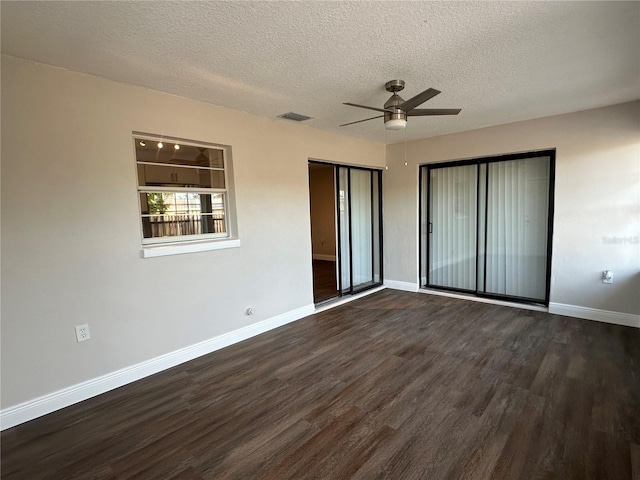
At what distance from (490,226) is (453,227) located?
55 centimetres

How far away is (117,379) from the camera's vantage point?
2775 millimetres

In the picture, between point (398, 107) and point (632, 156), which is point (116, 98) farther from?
point (632, 156)

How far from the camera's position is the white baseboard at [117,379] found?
234 cm

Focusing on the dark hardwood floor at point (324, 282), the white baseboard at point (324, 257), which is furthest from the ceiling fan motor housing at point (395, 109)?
the white baseboard at point (324, 257)

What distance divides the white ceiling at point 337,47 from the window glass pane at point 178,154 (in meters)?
0.50

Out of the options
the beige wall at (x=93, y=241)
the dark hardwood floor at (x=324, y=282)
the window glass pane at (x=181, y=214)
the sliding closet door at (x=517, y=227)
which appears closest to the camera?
the beige wall at (x=93, y=241)

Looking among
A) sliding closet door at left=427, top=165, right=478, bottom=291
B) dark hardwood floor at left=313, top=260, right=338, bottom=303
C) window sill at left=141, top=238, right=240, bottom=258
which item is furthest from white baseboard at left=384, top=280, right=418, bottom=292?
window sill at left=141, top=238, right=240, bottom=258

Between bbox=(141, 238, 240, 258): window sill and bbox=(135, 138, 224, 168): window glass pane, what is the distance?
82 cm

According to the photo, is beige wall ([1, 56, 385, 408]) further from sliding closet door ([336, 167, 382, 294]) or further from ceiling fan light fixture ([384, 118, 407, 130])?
sliding closet door ([336, 167, 382, 294])

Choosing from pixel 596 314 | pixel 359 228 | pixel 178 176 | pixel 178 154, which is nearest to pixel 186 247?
pixel 178 176

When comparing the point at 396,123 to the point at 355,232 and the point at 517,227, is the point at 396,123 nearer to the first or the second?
the point at 355,232

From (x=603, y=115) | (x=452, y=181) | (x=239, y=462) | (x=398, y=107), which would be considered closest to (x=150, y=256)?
(x=239, y=462)

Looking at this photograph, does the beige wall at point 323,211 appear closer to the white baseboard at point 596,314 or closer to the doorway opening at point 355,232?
the doorway opening at point 355,232

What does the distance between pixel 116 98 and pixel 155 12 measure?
1.18 m
